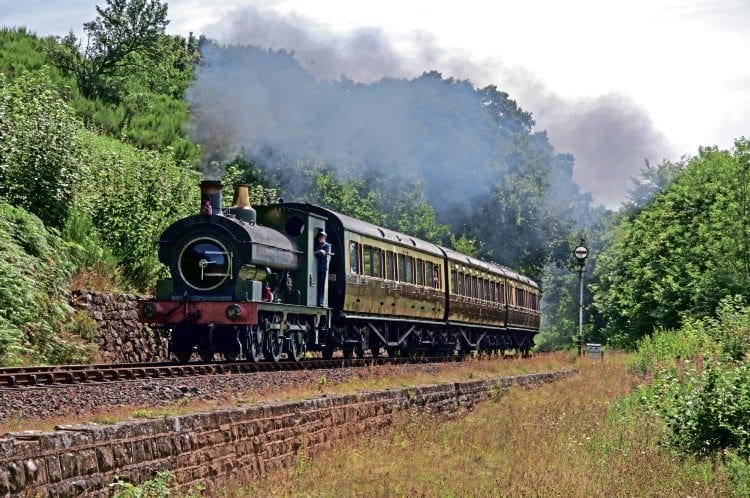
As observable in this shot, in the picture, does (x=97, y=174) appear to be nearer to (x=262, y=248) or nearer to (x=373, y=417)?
(x=262, y=248)

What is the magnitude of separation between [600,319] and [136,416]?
202 feet

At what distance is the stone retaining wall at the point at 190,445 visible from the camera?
725cm

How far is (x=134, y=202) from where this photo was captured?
26641 millimetres

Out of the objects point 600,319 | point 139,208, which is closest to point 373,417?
point 139,208

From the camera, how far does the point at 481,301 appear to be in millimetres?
33156

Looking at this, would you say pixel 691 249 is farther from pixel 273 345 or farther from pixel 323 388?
pixel 323 388

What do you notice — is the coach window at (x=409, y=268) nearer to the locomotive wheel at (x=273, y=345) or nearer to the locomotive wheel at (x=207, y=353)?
the locomotive wheel at (x=273, y=345)

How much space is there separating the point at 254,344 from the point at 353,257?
13.8 feet

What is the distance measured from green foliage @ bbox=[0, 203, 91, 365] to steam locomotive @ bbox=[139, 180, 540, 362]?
179cm

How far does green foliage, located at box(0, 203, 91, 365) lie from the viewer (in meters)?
17.9

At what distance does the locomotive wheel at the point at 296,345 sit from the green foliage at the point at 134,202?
21.5 feet

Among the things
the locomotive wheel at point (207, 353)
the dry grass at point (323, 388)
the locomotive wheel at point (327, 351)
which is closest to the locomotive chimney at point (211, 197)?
the locomotive wheel at point (207, 353)

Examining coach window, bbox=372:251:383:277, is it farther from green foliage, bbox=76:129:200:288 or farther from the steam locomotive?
green foliage, bbox=76:129:200:288

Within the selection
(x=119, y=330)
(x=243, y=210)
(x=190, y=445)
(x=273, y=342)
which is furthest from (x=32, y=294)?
(x=190, y=445)
